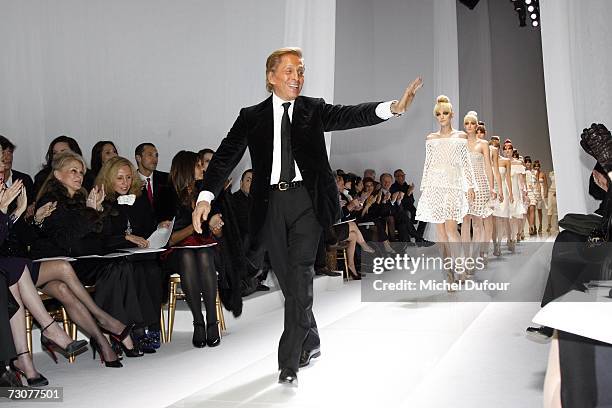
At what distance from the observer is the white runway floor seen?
10.2 ft

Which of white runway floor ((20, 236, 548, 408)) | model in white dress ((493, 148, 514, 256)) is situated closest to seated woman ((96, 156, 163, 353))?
white runway floor ((20, 236, 548, 408))

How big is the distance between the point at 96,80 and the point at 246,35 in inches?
54.6

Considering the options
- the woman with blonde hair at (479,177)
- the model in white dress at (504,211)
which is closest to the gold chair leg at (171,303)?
the woman with blonde hair at (479,177)

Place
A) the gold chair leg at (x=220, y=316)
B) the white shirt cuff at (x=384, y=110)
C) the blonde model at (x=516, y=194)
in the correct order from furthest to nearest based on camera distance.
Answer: the blonde model at (x=516, y=194) < the gold chair leg at (x=220, y=316) < the white shirt cuff at (x=384, y=110)

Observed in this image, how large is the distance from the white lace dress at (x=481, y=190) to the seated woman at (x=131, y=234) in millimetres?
3735

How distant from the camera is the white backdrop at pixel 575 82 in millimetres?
4570

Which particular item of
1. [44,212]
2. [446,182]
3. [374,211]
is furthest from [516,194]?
[44,212]

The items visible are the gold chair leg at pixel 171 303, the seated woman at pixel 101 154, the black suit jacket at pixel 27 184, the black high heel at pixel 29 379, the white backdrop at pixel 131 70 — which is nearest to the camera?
the black high heel at pixel 29 379

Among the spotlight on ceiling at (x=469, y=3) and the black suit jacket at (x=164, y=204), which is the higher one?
the spotlight on ceiling at (x=469, y=3)

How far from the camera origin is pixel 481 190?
7625 millimetres

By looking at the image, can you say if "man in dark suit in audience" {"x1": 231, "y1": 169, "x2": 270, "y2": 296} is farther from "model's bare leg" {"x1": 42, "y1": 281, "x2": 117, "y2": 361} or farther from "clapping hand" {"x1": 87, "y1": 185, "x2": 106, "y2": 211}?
"model's bare leg" {"x1": 42, "y1": 281, "x2": 117, "y2": 361}

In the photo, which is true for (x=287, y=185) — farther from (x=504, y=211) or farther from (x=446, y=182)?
(x=504, y=211)

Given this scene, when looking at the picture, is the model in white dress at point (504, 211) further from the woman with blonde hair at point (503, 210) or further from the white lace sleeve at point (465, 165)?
the white lace sleeve at point (465, 165)

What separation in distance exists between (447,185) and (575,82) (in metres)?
2.05
